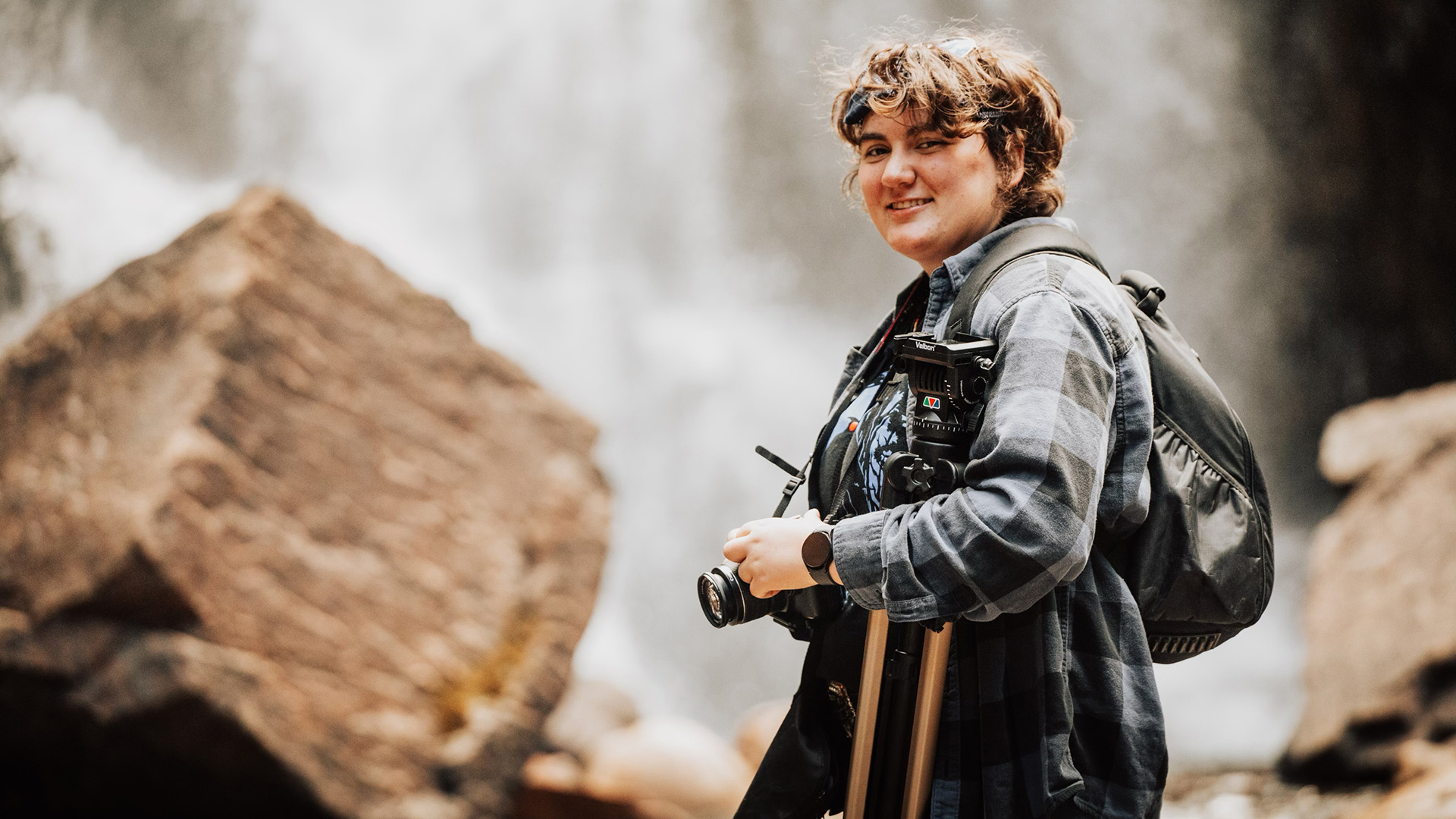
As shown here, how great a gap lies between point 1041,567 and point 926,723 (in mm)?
248

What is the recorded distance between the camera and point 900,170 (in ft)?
4.13

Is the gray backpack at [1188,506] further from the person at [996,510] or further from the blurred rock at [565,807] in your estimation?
the blurred rock at [565,807]

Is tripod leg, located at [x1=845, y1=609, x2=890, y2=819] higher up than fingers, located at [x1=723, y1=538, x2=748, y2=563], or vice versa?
fingers, located at [x1=723, y1=538, x2=748, y2=563]

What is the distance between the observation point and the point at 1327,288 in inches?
285

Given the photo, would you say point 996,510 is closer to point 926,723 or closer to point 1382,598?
point 926,723

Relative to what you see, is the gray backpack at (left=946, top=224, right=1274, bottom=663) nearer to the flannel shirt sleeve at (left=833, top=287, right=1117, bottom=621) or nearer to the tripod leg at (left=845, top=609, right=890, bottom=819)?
the flannel shirt sleeve at (left=833, top=287, right=1117, bottom=621)

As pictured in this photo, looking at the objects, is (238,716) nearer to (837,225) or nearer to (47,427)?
(47,427)

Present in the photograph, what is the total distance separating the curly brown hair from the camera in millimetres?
1222

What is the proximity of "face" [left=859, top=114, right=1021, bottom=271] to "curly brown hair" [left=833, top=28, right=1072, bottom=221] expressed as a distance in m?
0.02

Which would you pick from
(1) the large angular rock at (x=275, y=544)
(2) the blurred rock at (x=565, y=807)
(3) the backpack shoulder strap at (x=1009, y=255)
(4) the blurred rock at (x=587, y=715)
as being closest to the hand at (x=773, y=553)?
(3) the backpack shoulder strap at (x=1009, y=255)

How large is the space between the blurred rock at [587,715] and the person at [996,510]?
4.01 metres

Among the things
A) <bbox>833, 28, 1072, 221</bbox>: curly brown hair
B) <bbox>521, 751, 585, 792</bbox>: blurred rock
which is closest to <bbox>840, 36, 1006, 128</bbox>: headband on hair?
<bbox>833, 28, 1072, 221</bbox>: curly brown hair

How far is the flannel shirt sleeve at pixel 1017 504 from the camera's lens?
3.27 ft

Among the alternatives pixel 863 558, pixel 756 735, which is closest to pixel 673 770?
pixel 756 735
